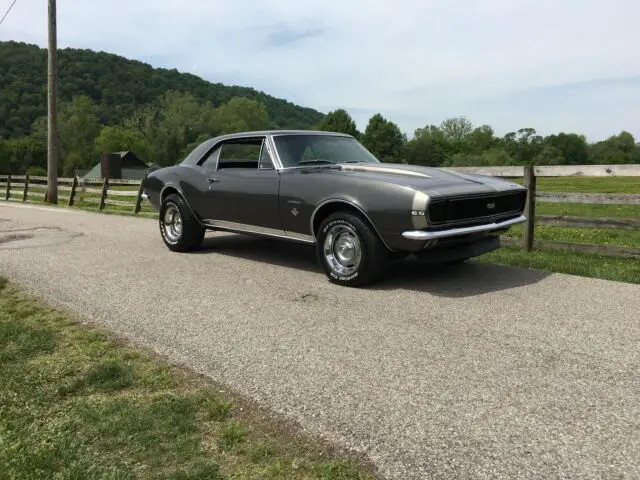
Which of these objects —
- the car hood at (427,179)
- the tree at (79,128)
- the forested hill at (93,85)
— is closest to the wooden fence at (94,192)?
the car hood at (427,179)

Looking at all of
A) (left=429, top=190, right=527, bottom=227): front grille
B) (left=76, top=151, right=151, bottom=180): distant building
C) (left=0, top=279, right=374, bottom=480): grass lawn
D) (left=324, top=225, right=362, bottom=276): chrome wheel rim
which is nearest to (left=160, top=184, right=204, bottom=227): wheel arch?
(left=324, top=225, right=362, bottom=276): chrome wheel rim

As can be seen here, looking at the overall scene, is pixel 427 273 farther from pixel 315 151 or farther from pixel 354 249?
pixel 315 151

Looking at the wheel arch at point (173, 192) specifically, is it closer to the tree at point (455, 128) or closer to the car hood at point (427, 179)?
the car hood at point (427, 179)

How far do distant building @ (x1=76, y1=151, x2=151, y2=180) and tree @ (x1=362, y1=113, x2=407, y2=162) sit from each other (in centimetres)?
4082

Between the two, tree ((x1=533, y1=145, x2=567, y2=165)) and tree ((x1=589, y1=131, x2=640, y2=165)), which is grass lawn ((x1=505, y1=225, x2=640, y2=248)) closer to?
tree ((x1=533, y1=145, x2=567, y2=165))

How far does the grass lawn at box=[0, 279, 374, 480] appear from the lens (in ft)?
7.72

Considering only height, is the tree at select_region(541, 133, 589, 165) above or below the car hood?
above

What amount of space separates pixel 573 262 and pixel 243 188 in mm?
4057

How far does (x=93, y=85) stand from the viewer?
9438cm

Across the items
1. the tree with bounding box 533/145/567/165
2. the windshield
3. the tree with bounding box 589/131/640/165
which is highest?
the tree with bounding box 589/131/640/165

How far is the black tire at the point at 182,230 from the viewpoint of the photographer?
7.57 meters

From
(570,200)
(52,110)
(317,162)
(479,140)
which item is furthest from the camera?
(479,140)

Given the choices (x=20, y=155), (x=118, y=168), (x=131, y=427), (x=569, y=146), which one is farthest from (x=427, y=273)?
(x=569, y=146)

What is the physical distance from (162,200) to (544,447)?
6.56 m
